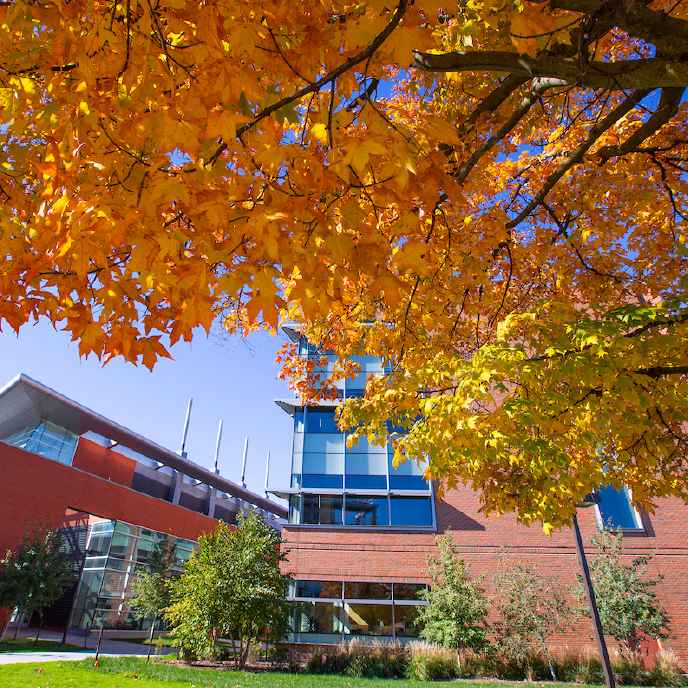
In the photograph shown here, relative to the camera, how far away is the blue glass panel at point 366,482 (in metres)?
16.9

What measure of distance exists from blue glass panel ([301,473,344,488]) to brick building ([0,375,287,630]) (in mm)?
12915

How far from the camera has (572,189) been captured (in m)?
5.36

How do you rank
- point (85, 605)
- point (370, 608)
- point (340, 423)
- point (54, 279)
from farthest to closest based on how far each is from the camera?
point (85, 605)
point (370, 608)
point (340, 423)
point (54, 279)

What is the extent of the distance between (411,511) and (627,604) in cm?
714

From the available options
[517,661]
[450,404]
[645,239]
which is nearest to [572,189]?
[645,239]

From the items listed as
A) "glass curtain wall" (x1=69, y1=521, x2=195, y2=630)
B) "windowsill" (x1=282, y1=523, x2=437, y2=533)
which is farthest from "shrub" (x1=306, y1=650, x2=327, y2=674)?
"glass curtain wall" (x1=69, y1=521, x2=195, y2=630)

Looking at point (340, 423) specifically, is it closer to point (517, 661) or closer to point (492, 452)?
point (492, 452)

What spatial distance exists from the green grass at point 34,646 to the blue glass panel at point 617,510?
2108 cm

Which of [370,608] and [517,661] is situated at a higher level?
[370,608]

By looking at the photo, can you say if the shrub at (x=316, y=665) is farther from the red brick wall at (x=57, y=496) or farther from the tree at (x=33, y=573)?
the red brick wall at (x=57, y=496)

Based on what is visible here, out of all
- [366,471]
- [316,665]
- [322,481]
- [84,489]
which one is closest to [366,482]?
[366,471]

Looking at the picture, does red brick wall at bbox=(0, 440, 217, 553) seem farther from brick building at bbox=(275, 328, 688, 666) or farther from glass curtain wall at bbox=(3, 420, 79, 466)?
brick building at bbox=(275, 328, 688, 666)

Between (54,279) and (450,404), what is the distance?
333cm

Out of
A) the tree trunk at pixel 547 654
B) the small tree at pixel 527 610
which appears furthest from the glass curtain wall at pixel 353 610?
the tree trunk at pixel 547 654
